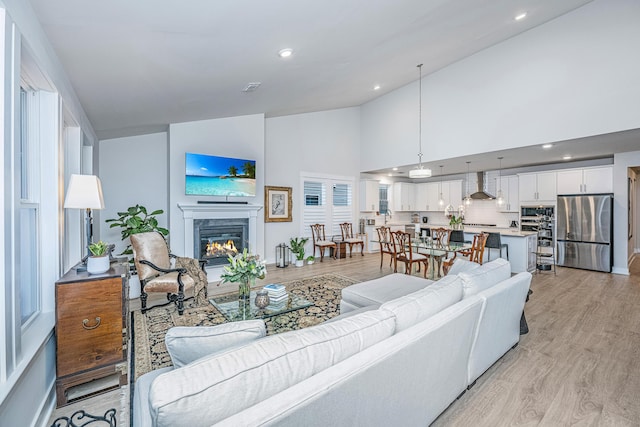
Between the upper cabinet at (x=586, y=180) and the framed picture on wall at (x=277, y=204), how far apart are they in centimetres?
623

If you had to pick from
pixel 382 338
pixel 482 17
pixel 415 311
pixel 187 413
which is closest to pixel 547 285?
pixel 482 17

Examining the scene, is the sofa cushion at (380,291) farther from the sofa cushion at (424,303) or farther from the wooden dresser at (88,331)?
the wooden dresser at (88,331)

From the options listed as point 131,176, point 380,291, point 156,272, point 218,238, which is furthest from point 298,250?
point 380,291

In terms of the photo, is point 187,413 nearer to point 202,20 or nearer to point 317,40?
point 202,20

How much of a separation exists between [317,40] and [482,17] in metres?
Answer: 2.55

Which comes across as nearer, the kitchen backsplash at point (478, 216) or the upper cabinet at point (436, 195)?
the kitchen backsplash at point (478, 216)

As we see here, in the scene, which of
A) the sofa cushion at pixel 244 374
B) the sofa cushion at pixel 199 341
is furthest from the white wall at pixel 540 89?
the sofa cushion at pixel 199 341

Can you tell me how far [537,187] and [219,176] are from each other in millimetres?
7276

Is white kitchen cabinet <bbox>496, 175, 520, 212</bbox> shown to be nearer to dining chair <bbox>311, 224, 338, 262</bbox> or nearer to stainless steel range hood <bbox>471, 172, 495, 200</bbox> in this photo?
stainless steel range hood <bbox>471, 172, 495, 200</bbox>

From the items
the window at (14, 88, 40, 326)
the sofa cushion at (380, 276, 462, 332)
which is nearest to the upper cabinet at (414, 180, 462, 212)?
the sofa cushion at (380, 276, 462, 332)

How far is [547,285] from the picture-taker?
16.4 feet

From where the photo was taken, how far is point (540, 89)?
481 centimetres

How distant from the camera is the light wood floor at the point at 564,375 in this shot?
190 centimetres

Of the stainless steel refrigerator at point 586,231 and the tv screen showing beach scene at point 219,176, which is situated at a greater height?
the tv screen showing beach scene at point 219,176
